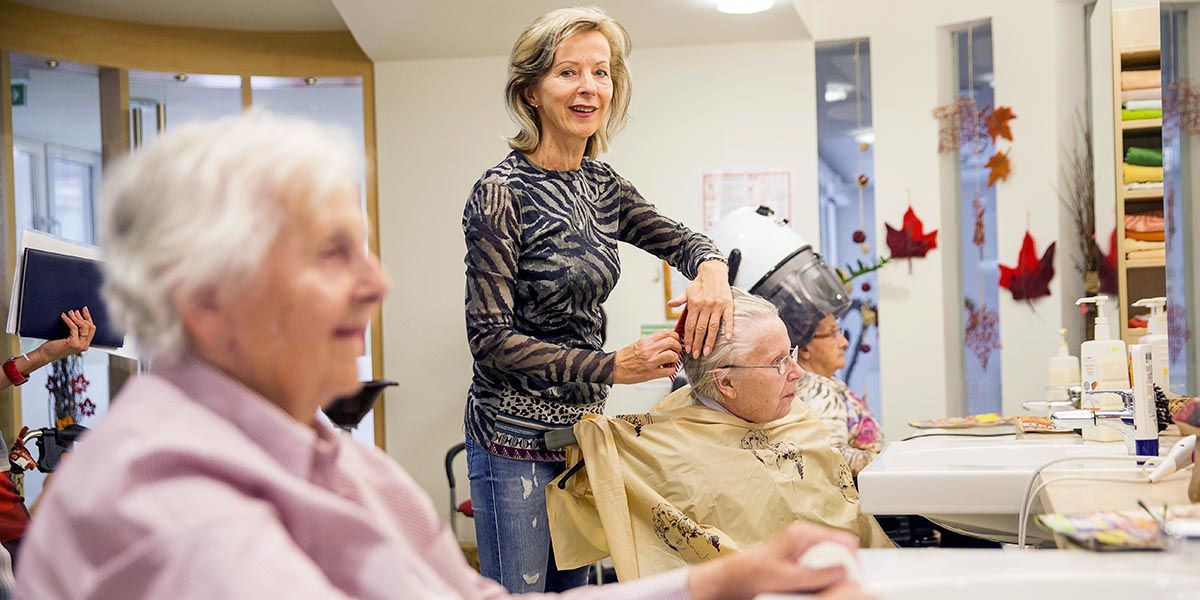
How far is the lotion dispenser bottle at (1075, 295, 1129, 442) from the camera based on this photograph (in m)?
2.28

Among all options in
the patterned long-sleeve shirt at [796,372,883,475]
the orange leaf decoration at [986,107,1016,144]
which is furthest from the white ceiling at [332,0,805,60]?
the patterned long-sleeve shirt at [796,372,883,475]

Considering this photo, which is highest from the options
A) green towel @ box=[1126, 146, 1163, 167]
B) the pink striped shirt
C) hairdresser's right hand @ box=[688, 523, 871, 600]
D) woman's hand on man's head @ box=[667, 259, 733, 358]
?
green towel @ box=[1126, 146, 1163, 167]

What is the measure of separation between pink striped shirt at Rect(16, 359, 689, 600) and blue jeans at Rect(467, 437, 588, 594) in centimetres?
103

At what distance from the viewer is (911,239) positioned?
179 inches

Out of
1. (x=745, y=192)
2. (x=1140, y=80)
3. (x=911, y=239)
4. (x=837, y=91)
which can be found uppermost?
(x=837, y=91)

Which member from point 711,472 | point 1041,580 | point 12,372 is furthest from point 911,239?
point 1041,580

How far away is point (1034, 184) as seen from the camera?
4348 mm

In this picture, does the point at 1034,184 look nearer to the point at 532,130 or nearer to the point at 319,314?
the point at 532,130

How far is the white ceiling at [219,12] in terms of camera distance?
4.78 meters

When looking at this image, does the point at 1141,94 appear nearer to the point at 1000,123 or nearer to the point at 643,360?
the point at 1000,123

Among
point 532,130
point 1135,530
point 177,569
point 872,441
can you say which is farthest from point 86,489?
point 872,441

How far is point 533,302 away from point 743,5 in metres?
2.82

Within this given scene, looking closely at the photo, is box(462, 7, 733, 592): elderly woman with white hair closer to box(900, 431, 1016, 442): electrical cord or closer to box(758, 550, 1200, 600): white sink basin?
box(758, 550, 1200, 600): white sink basin

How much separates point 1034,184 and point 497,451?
127 inches
